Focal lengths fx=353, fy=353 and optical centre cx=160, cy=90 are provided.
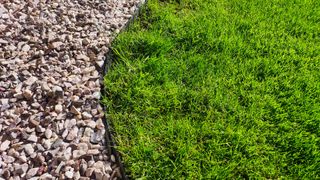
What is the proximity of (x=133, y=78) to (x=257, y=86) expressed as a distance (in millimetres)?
981

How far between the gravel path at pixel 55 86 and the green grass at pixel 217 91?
0.56 ft

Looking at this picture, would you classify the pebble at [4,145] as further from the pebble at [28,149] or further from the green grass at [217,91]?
the green grass at [217,91]

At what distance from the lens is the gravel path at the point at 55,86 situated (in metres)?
2.20

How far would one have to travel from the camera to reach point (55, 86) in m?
2.64

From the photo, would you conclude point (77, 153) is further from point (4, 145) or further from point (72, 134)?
point (4, 145)

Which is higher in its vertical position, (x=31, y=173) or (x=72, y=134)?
(x=72, y=134)

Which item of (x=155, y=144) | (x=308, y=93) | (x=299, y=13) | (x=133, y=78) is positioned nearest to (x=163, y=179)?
(x=155, y=144)

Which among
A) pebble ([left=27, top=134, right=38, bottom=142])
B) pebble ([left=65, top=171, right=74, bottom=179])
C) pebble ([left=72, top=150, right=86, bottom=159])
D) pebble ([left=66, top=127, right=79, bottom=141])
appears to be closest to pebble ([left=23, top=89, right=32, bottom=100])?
pebble ([left=27, top=134, right=38, bottom=142])

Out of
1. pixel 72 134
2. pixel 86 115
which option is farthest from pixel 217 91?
pixel 72 134

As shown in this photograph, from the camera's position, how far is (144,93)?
2.65m

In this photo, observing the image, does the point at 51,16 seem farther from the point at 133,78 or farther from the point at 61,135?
the point at 61,135

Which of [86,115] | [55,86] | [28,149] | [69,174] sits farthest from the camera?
[55,86]

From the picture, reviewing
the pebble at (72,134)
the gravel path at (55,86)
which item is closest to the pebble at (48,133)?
the gravel path at (55,86)

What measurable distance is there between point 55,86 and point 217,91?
122cm
